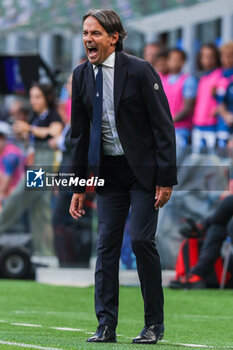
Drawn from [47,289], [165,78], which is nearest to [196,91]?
[165,78]

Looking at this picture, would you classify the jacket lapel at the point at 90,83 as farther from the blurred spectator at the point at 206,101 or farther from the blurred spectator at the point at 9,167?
the blurred spectator at the point at 9,167

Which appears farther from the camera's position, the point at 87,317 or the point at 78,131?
the point at 87,317

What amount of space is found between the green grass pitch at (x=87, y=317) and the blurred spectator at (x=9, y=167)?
1418 mm

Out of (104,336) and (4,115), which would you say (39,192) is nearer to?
(4,115)

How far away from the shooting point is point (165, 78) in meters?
14.2

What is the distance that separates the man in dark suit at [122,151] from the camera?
6566mm

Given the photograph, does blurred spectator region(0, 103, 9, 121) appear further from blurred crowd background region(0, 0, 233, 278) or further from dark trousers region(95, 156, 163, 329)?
dark trousers region(95, 156, 163, 329)

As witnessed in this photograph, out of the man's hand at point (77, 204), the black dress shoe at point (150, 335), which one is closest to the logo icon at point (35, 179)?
the man's hand at point (77, 204)

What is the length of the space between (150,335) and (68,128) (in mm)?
6350

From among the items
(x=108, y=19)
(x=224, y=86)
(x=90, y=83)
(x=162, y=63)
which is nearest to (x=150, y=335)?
(x=90, y=83)

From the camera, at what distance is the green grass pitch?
6633 mm

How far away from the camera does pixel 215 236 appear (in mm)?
12281

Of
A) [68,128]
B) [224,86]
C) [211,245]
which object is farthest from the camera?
[224,86]

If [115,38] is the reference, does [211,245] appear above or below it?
below
